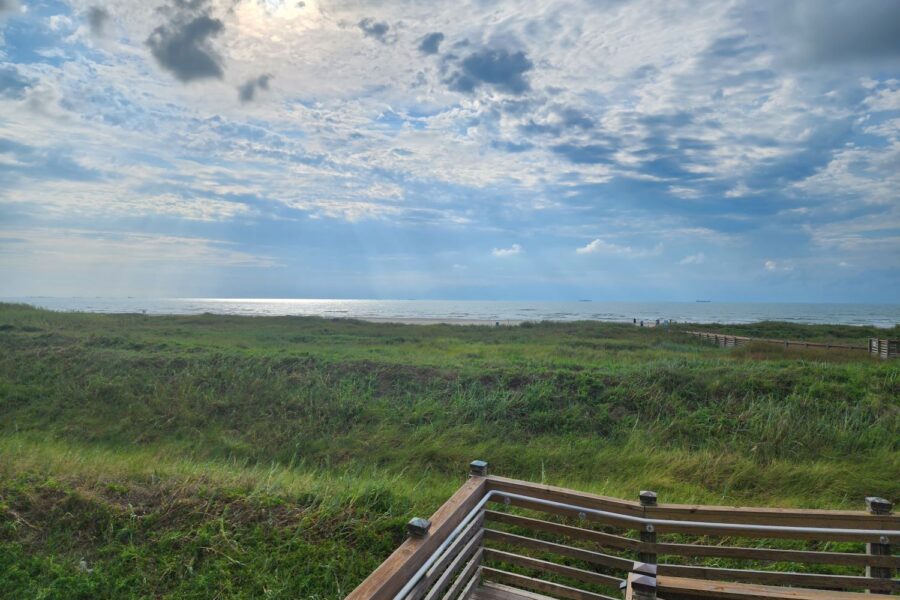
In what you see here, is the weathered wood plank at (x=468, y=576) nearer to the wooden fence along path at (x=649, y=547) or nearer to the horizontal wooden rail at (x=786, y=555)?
the wooden fence along path at (x=649, y=547)

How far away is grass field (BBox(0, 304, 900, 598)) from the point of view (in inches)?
219

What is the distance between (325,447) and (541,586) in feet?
24.1

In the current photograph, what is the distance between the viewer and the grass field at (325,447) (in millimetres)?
5555

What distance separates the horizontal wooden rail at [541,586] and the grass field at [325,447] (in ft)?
4.90

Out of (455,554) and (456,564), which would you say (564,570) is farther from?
(456,564)

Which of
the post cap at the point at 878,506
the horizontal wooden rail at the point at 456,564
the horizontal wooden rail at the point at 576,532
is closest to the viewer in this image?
Answer: the horizontal wooden rail at the point at 456,564

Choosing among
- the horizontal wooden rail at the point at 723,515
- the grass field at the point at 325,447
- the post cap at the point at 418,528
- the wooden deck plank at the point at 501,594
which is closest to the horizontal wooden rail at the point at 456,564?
the wooden deck plank at the point at 501,594

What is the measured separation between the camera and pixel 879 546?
12.8 feet

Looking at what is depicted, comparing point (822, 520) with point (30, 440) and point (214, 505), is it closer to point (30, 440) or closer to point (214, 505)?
point (214, 505)

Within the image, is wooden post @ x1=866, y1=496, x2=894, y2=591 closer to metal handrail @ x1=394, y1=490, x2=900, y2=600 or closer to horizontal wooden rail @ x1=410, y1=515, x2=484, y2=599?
metal handrail @ x1=394, y1=490, x2=900, y2=600

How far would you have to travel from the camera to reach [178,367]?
1620 centimetres

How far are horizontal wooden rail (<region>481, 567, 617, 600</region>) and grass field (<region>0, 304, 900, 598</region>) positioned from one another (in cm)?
149

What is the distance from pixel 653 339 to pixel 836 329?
869 inches

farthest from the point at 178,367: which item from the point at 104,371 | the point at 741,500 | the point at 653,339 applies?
the point at 653,339
